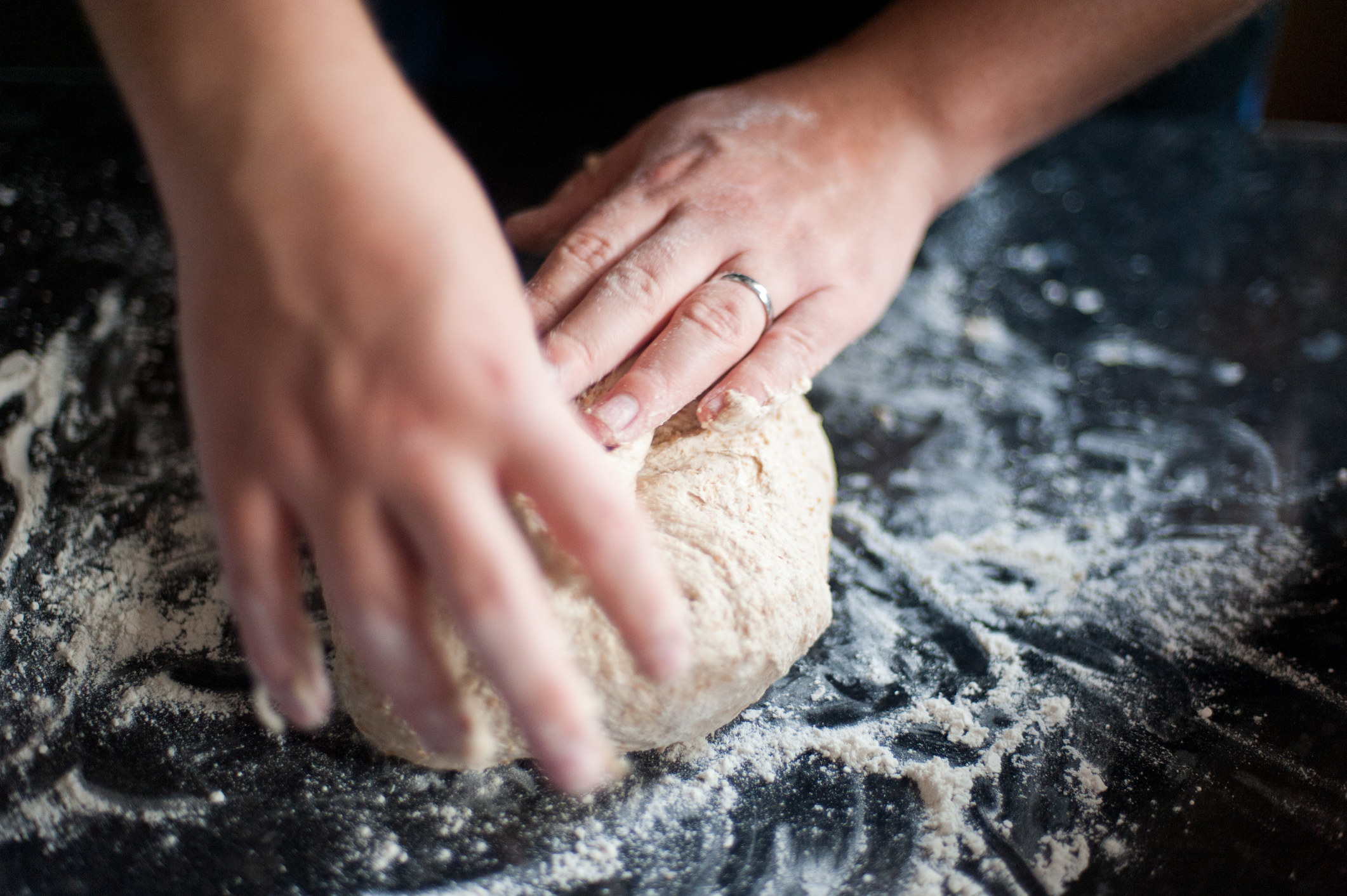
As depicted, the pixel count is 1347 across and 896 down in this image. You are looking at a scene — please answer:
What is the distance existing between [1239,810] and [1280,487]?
1.96 ft

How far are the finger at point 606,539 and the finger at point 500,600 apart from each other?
0.03 metres

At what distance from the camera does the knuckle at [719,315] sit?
0.93 metres

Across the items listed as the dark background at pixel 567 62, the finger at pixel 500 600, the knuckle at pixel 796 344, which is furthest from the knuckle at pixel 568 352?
the dark background at pixel 567 62

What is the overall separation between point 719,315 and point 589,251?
17 centimetres

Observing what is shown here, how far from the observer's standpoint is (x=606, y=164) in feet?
4.00

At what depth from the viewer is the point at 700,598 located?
804mm

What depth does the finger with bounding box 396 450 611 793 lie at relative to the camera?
0.50m

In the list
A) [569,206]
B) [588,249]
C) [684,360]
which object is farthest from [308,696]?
[569,206]

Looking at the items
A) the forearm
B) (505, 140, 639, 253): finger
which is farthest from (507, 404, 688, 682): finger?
the forearm

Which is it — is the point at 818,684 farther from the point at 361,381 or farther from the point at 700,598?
the point at 361,381

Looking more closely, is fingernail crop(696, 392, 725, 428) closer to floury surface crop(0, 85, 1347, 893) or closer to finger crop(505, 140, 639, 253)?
floury surface crop(0, 85, 1347, 893)

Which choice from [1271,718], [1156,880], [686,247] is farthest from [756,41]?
[1156,880]

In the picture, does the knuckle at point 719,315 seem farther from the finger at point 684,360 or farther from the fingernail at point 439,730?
the fingernail at point 439,730

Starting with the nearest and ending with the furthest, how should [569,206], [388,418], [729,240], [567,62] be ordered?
[388,418] → [729,240] → [569,206] → [567,62]
